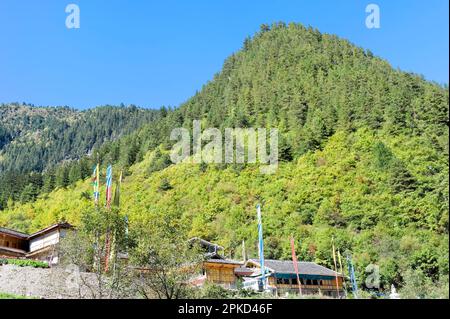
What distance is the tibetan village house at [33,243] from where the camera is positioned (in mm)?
44844

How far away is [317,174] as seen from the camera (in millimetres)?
75438

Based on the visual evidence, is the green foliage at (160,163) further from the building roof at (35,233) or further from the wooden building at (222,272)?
the wooden building at (222,272)

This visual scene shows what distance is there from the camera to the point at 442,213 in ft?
187

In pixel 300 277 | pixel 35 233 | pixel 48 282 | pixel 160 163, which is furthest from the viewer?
pixel 160 163

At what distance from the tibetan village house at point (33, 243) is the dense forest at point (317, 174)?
9166mm

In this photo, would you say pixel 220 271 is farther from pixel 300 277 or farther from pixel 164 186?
pixel 164 186

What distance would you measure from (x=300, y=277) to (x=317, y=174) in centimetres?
3062

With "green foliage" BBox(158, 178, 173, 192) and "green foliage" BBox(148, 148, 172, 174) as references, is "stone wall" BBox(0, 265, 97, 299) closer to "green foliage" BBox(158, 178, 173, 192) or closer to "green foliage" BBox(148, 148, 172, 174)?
"green foliage" BBox(158, 178, 173, 192)

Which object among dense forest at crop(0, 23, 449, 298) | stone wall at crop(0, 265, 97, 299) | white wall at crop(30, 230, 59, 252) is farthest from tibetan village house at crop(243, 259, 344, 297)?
stone wall at crop(0, 265, 97, 299)

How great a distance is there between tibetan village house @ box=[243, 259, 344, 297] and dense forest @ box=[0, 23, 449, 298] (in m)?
3.35

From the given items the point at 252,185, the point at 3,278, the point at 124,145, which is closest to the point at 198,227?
the point at 252,185

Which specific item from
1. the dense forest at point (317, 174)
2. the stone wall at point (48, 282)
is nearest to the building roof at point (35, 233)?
the dense forest at point (317, 174)

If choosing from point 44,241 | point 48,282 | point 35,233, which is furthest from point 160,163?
point 48,282

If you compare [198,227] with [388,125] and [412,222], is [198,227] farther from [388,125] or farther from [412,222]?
[388,125]
